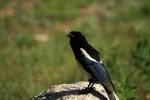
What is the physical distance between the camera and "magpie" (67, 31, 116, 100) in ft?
22.3

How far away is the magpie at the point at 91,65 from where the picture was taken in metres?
6.79

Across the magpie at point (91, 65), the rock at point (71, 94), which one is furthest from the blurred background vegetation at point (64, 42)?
the magpie at point (91, 65)

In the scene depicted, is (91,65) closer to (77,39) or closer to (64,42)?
(77,39)

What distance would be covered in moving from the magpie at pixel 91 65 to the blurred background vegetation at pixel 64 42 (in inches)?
45.2

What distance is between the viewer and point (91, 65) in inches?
271

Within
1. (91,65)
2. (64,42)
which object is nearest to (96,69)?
(91,65)

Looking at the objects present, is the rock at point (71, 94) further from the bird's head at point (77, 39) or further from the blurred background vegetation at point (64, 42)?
the blurred background vegetation at point (64, 42)

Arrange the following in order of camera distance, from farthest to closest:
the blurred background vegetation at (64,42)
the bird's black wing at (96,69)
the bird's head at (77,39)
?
the blurred background vegetation at (64,42), the bird's head at (77,39), the bird's black wing at (96,69)

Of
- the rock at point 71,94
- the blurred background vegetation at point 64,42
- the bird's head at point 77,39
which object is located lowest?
the rock at point 71,94

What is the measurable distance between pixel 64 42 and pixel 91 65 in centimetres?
628

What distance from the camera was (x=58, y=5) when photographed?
53.3 ft

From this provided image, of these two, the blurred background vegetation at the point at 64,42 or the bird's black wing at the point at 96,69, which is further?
the blurred background vegetation at the point at 64,42

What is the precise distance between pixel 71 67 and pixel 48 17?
5.04 metres

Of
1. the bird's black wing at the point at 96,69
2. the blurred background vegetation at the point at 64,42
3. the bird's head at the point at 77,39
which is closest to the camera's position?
the bird's black wing at the point at 96,69
